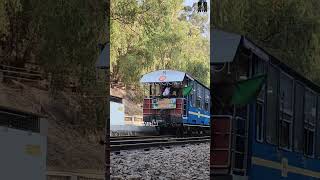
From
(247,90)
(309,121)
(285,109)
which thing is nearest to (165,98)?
(247,90)

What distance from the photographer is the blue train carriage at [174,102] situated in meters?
2.35

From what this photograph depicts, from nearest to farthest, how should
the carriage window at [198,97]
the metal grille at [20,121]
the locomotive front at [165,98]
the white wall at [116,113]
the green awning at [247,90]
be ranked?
the green awning at [247,90] < the carriage window at [198,97] < the locomotive front at [165,98] < the white wall at [116,113] < the metal grille at [20,121]

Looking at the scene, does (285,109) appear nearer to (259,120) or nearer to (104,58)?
(259,120)

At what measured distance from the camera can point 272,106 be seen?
2.21 m

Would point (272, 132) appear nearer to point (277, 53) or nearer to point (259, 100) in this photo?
point (259, 100)

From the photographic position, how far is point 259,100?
7.20ft

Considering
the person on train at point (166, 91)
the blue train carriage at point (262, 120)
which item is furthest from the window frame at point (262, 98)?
the person on train at point (166, 91)

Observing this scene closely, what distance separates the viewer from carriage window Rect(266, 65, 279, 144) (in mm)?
2205

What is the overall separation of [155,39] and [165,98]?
313 millimetres

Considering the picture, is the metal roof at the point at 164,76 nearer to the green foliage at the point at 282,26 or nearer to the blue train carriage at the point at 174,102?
the blue train carriage at the point at 174,102

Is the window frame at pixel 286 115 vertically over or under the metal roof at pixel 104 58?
under

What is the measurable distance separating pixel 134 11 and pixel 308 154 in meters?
1.10

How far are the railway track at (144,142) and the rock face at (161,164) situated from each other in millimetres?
25

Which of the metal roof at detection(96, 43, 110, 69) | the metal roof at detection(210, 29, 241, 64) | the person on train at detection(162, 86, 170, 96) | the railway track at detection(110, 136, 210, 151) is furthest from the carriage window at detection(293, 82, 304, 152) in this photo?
the metal roof at detection(96, 43, 110, 69)
